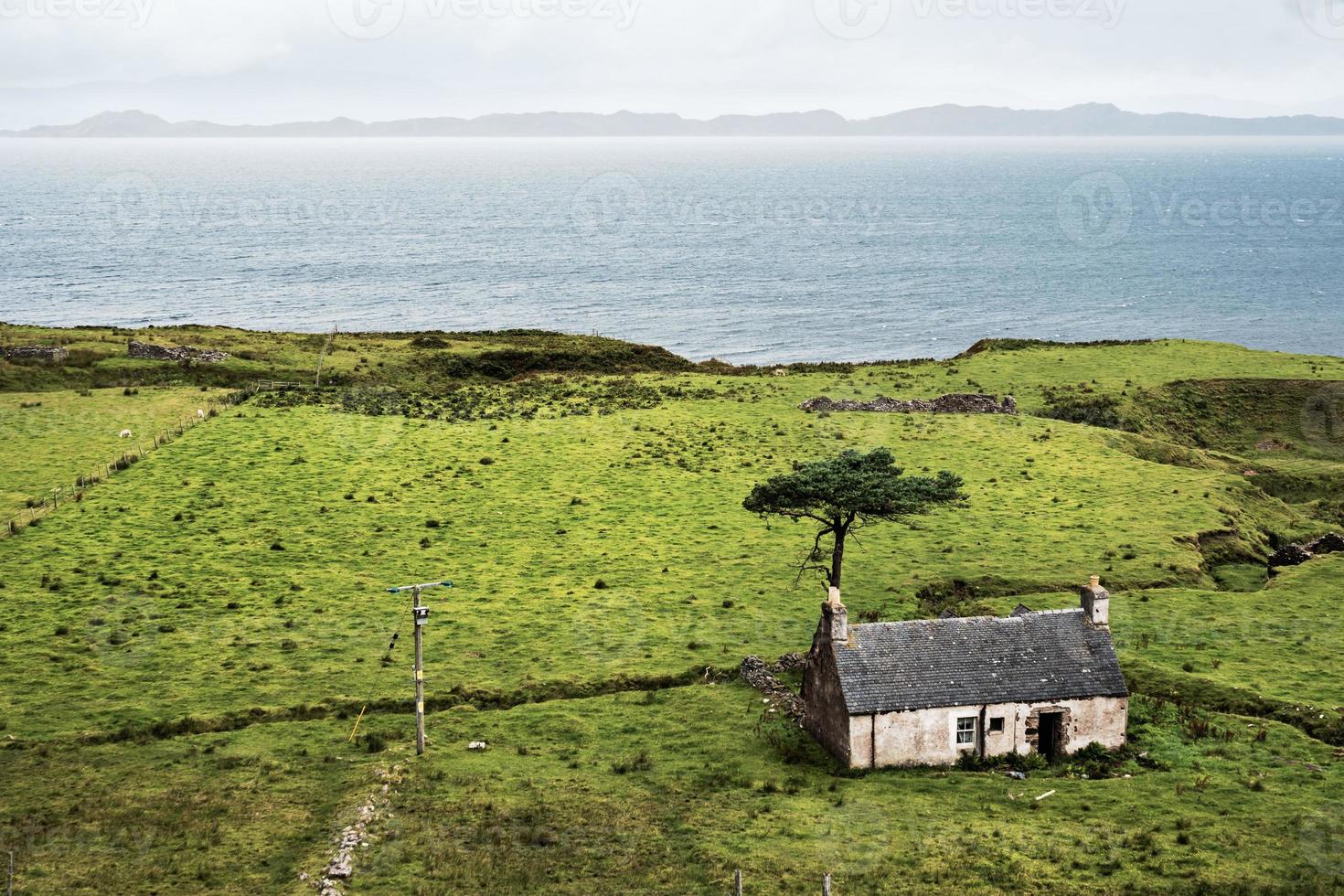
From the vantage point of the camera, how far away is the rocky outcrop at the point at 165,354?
8794 cm

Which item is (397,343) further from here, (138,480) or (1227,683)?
(1227,683)

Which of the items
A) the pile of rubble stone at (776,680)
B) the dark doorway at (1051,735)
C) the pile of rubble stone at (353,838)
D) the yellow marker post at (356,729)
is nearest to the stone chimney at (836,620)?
the pile of rubble stone at (776,680)

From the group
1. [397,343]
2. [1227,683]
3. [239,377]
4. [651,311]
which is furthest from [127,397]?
[651,311]

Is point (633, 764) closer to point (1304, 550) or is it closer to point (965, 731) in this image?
point (965, 731)

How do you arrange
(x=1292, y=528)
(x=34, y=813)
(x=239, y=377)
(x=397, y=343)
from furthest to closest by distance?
(x=397, y=343) < (x=239, y=377) < (x=1292, y=528) < (x=34, y=813)

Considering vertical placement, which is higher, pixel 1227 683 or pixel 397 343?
pixel 397 343

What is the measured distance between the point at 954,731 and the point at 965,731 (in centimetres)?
40

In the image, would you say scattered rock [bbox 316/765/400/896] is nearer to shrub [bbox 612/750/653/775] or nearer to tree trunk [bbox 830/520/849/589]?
shrub [bbox 612/750/653/775]

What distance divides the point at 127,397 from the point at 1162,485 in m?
65.9

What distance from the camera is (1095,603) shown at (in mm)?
38812

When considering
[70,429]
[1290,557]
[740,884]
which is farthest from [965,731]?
[70,429]

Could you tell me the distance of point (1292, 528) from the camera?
63375 mm

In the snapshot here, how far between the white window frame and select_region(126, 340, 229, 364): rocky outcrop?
69189 mm

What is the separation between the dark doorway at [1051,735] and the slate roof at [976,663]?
2.96 feet
